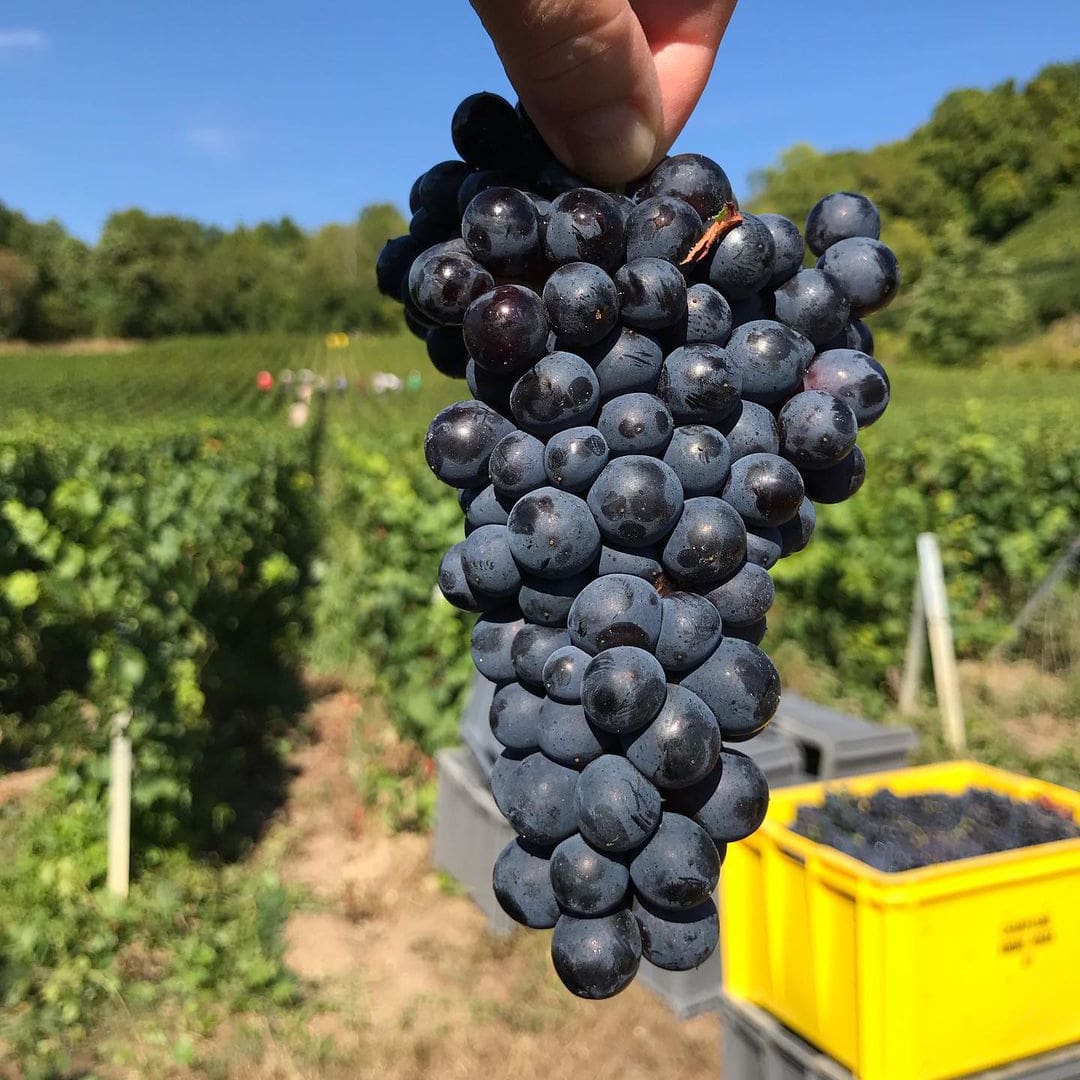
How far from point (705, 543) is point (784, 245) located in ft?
1.31

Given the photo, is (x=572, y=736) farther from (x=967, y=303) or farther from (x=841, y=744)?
(x=967, y=303)

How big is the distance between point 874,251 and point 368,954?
14.9 feet

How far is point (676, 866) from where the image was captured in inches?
39.0

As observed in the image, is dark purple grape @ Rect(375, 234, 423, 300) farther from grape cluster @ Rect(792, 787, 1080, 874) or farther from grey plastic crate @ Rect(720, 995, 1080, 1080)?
grey plastic crate @ Rect(720, 995, 1080, 1080)

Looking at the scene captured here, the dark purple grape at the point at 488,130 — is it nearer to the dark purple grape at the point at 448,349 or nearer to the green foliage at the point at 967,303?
the dark purple grape at the point at 448,349

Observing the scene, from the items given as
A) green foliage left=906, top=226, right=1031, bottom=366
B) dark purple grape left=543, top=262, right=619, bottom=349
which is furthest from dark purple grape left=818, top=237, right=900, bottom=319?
green foliage left=906, top=226, right=1031, bottom=366

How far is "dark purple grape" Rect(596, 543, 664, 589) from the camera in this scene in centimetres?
104

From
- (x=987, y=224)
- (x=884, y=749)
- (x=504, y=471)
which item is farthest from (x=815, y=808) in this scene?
(x=987, y=224)

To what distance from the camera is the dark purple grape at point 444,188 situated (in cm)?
122

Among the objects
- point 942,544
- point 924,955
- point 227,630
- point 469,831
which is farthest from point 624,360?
point 942,544

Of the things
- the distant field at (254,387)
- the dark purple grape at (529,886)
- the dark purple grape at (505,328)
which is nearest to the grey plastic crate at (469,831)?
the dark purple grape at (529,886)

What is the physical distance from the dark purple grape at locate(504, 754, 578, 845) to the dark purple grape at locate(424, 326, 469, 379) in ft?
1.65

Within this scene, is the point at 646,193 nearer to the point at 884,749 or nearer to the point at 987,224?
the point at 884,749

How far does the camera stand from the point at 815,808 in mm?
3529
